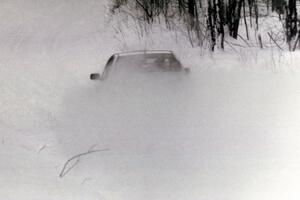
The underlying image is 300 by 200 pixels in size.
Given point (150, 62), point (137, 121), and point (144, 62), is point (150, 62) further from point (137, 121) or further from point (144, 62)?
point (137, 121)

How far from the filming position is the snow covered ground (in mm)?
2188

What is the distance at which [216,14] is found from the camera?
7.66 feet

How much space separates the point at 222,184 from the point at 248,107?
0.37m

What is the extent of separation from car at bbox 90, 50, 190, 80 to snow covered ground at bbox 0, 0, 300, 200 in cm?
4

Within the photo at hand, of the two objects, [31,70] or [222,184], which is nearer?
[222,184]

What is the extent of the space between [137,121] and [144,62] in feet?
0.91

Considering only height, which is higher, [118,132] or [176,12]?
[176,12]

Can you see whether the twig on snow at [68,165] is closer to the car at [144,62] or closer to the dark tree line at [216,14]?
the car at [144,62]

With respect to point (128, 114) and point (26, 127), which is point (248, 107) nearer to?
point (128, 114)

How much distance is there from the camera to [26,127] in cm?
226

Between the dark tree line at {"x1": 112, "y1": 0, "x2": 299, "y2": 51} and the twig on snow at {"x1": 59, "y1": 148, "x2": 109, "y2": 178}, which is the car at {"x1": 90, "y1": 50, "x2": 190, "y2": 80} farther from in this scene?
the twig on snow at {"x1": 59, "y1": 148, "x2": 109, "y2": 178}

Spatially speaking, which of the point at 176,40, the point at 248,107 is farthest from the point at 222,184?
the point at 176,40

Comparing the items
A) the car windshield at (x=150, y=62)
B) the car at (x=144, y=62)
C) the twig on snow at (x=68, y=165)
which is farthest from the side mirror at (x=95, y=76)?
the twig on snow at (x=68, y=165)

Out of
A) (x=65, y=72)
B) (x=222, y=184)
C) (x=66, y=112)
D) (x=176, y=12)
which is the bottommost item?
(x=222, y=184)
